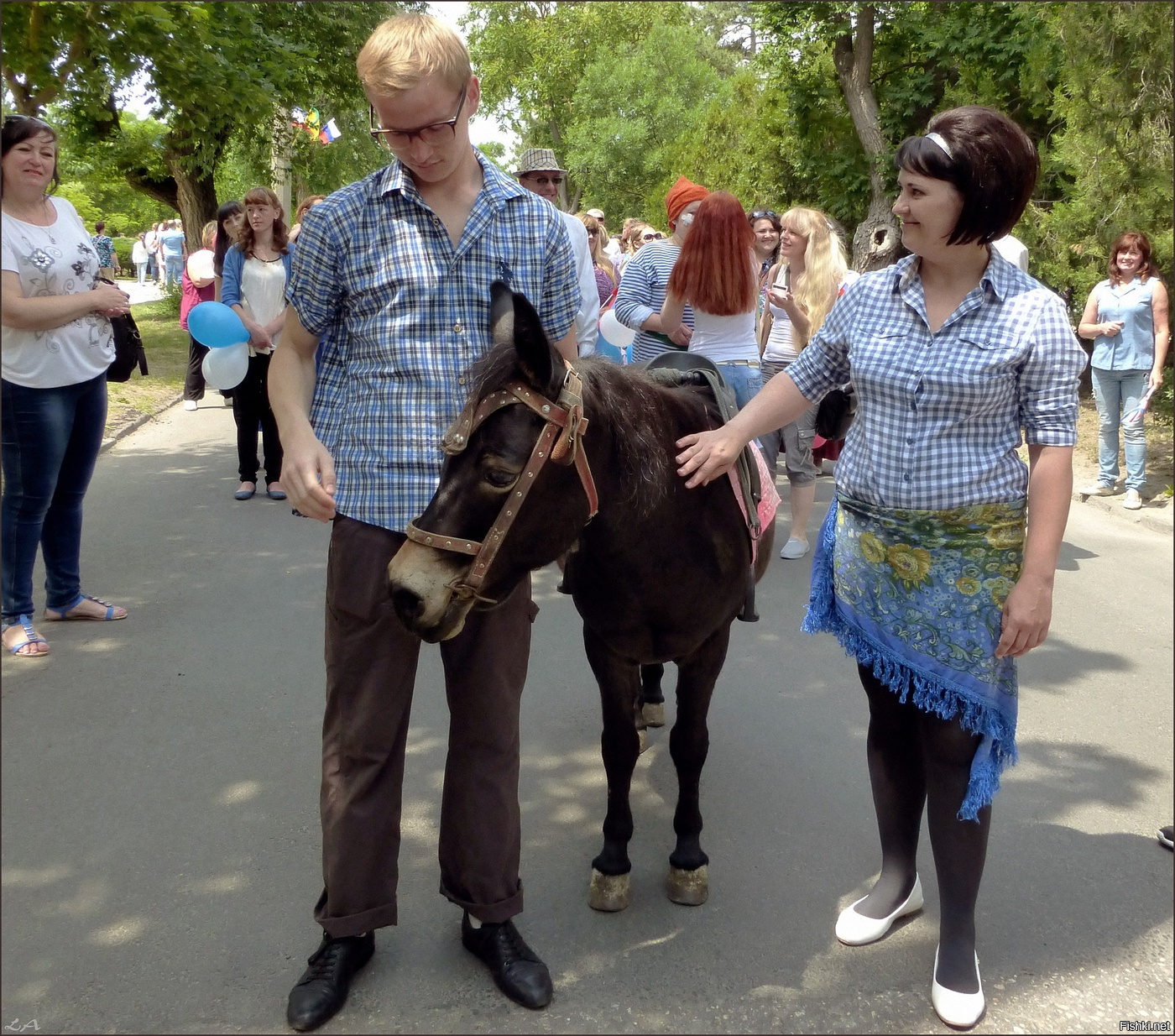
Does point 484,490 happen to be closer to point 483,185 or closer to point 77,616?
point 483,185

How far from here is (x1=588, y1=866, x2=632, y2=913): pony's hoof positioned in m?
3.00

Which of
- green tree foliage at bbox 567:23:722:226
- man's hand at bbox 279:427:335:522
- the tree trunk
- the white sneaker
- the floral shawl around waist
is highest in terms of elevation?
green tree foliage at bbox 567:23:722:226

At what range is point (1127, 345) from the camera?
809 centimetres

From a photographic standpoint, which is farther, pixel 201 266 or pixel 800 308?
pixel 201 266

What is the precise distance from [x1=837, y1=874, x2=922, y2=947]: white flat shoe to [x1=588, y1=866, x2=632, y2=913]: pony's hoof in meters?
0.60

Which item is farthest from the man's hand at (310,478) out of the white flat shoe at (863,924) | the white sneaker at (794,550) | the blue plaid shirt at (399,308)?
the white sneaker at (794,550)

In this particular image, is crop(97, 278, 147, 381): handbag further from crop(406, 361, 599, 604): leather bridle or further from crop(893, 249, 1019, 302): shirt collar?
crop(893, 249, 1019, 302): shirt collar

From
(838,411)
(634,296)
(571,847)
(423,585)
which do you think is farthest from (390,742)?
(634,296)

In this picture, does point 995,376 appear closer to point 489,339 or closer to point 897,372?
point 897,372

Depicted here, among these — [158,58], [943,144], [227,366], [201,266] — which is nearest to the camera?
[943,144]

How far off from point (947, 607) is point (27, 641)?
4.02m

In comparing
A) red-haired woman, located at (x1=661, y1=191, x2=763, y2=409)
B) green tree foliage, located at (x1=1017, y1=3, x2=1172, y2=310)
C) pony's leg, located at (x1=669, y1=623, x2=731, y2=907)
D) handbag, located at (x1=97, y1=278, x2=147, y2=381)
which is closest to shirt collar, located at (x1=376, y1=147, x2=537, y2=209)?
pony's leg, located at (x1=669, y1=623, x2=731, y2=907)

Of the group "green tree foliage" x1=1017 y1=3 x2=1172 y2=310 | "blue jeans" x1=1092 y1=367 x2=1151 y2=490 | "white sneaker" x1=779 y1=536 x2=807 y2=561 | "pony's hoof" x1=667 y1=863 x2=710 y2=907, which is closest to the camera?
"pony's hoof" x1=667 y1=863 x2=710 y2=907

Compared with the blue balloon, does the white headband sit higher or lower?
higher
